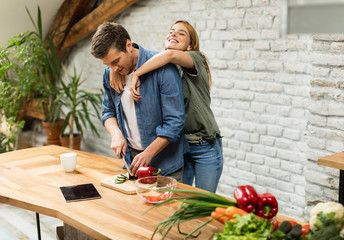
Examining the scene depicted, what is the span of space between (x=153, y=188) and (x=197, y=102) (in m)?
0.70

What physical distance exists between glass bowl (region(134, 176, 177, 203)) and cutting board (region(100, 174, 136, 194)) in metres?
0.10

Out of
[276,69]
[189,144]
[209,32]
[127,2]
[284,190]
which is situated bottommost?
[284,190]

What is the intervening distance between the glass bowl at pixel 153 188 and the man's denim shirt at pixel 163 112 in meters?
0.28

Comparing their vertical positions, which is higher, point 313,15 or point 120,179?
point 313,15

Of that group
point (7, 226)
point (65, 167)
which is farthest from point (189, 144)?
point (7, 226)

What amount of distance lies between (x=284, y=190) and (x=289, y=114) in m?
0.65

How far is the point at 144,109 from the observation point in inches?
76.2

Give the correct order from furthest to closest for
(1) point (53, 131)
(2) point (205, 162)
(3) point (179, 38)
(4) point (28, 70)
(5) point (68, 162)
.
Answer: (1) point (53, 131) < (4) point (28, 70) < (3) point (179, 38) < (2) point (205, 162) < (5) point (68, 162)

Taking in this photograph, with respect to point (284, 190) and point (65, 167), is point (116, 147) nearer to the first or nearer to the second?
point (65, 167)

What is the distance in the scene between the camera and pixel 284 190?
3186 millimetres

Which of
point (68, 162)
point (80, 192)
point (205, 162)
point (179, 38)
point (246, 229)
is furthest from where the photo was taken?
point (179, 38)

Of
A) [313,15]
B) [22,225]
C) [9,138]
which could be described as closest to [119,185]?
[313,15]

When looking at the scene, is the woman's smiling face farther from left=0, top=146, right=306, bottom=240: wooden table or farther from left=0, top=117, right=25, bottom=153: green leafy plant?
left=0, top=117, right=25, bottom=153: green leafy plant

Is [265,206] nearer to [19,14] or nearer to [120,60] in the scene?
[120,60]
